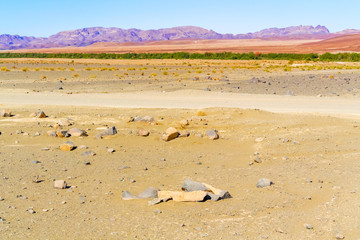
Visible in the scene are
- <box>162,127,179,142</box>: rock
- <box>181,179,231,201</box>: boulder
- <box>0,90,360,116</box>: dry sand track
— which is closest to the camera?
<box>181,179,231,201</box>: boulder

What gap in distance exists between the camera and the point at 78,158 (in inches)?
376

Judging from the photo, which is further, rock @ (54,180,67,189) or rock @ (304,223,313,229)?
rock @ (54,180,67,189)

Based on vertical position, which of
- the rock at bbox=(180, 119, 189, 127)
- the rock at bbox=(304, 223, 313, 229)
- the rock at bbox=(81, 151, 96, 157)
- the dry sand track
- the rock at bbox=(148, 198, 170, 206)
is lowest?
the dry sand track

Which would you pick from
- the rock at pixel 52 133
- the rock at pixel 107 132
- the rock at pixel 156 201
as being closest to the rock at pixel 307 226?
the rock at pixel 156 201

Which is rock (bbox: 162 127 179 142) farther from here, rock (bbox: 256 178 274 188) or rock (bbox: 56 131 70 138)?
rock (bbox: 256 178 274 188)

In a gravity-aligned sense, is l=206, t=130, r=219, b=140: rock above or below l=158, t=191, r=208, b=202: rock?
below

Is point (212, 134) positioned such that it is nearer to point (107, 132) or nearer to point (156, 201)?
point (107, 132)

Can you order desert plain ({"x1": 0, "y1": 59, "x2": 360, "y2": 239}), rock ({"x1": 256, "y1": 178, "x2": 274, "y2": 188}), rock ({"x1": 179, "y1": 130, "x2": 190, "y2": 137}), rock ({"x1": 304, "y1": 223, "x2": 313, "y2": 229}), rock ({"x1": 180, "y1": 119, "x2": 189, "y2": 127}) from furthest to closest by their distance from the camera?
rock ({"x1": 180, "y1": 119, "x2": 189, "y2": 127}), rock ({"x1": 179, "y1": 130, "x2": 190, "y2": 137}), rock ({"x1": 256, "y1": 178, "x2": 274, "y2": 188}), desert plain ({"x1": 0, "y1": 59, "x2": 360, "y2": 239}), rock ({"x1": 304, "y1": 223, "x2": 313, "y2": 229})

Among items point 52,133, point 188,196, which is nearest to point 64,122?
point 52,133

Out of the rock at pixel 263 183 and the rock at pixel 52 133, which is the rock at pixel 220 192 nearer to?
the rock at pixel 263 183

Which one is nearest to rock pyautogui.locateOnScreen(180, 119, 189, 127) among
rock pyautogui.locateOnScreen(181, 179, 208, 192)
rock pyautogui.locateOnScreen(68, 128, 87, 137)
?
rock pyautogui.locateOnScreen(68, 128, 87, 137)

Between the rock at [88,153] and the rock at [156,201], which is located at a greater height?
the rock at [156,201]

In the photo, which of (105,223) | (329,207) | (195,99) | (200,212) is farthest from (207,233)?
(195,99)

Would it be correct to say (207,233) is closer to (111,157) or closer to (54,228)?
(54,228)
